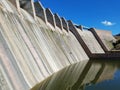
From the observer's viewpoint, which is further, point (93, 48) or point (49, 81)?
point (93, 48)

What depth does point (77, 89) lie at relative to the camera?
1759 cm

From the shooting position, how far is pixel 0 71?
44.5 feet

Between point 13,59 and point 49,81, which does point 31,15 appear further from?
point 13,59

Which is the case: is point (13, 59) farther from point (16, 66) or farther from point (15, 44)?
point (15, 44)

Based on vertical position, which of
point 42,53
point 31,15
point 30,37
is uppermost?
point 31,15

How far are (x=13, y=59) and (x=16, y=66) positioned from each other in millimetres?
501

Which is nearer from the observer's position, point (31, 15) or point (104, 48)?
point (31, 15)

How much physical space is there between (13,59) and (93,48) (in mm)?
40127

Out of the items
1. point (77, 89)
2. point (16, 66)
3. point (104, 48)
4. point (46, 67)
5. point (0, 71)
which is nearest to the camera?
point (0, 71)

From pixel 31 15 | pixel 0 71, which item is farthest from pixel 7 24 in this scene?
pixel 31 15

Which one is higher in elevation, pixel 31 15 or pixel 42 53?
pixel 31 15

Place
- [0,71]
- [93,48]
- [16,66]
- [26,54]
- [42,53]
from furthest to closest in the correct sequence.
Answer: [93,48], [42,53], [26,54], [16,66], [0,71]

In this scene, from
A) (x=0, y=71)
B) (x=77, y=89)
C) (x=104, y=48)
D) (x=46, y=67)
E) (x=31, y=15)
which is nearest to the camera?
(x=0, y=71)

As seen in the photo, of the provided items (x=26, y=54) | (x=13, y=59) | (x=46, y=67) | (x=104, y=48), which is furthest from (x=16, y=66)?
(x=104, y=48)
